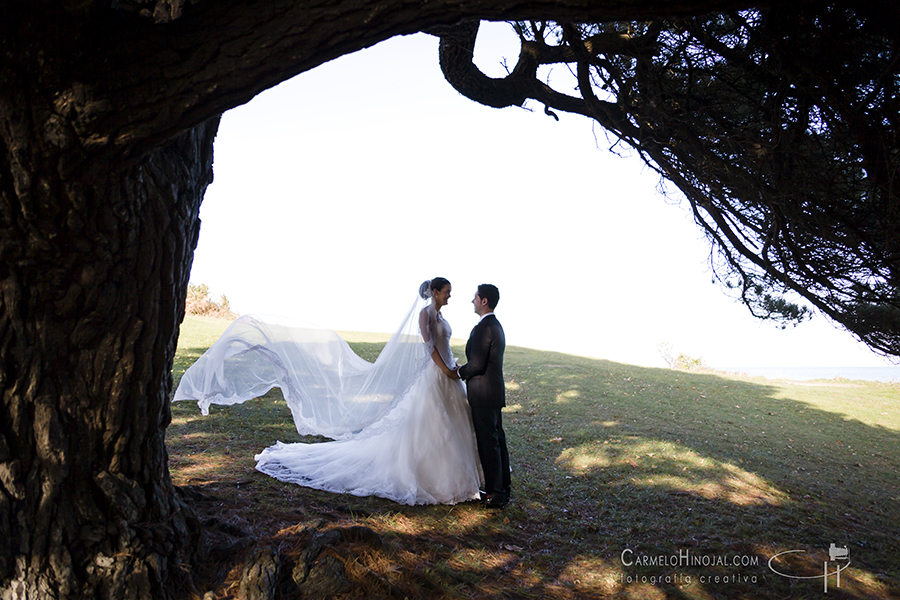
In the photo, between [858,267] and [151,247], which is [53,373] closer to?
[151,247]

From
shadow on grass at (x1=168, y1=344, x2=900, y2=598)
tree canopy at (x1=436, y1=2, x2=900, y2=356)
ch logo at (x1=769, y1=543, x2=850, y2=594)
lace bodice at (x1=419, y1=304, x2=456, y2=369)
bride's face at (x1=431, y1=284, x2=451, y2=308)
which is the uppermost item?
tree canopy at (x1=436, y1=2, x2=900, y2=356)

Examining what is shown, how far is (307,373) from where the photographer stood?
6816mm

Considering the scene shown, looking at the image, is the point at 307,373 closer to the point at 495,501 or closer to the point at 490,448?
the point at 490,448

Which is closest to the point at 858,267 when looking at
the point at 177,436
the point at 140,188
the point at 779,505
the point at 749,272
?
the point at 749,272

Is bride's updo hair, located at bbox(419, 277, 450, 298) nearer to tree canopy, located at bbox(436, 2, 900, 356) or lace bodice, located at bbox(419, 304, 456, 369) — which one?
lace bodice, located at bbox(419, 304, 456, 369)

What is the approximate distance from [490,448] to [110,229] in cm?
408

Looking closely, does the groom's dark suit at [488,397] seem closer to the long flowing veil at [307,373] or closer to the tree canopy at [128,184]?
the long flowing veil at [307,373]

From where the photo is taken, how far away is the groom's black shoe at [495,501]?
215 inches

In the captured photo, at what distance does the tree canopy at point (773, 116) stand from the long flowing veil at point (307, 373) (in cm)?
314

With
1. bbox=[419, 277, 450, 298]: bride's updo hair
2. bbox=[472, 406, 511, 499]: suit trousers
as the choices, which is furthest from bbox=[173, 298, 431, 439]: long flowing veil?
bbox=[472, 406, 511, 499]: suit trousers

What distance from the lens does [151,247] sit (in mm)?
2906

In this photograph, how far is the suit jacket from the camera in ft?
18.4

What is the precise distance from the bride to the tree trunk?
2.64m

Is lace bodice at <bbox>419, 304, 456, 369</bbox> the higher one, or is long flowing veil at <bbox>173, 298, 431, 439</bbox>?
lace bodice at <bbox>419, 304, 456, 369</bbox>
